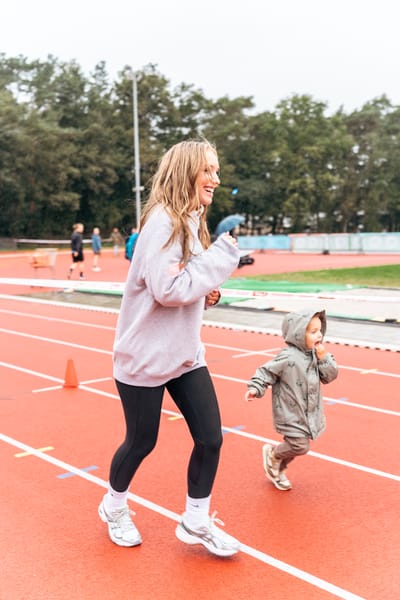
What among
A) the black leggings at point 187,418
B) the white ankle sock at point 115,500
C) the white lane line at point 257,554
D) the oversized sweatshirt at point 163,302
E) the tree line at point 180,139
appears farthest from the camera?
the tree line at point 180,139

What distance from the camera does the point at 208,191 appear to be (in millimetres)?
3330

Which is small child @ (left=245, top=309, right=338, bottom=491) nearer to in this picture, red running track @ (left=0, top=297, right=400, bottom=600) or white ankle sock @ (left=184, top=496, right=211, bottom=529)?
red running track @ (left=0, top=297, right=400, bottom=600)

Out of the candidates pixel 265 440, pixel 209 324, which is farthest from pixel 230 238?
pixel 209 324

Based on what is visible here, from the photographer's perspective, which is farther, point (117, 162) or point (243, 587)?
point (117, 162)

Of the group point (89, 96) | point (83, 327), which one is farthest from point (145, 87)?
point (83, 327)

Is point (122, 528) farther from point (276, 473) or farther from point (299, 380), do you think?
point (299, 380)

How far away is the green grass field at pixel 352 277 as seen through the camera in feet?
65.0

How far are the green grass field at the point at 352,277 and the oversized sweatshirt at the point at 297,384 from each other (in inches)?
584

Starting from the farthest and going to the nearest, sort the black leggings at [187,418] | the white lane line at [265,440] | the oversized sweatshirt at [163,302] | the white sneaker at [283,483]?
the white lane line at [265,440] < the white sneaker at [283,483] < the black leggings at [187,418] < the oversized sweatshirt at [163,302]

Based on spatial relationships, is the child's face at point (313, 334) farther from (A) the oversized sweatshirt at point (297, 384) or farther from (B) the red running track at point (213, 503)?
(B) the red running track at point (213, 503)

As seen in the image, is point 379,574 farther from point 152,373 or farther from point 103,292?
point 103,292

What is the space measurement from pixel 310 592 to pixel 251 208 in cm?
6374

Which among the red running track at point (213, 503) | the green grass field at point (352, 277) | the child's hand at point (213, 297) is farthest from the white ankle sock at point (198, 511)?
the green grass field at point (352, 277)

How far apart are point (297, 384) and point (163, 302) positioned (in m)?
1.44
